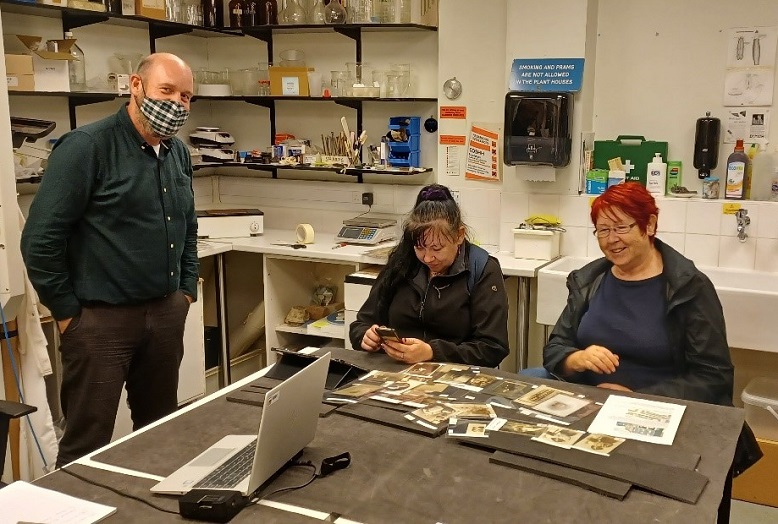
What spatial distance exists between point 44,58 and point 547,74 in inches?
95.4

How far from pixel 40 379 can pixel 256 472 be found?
1.92 m

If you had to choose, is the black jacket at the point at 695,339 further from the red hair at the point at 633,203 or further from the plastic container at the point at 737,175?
the plastic container at the point at 737,175

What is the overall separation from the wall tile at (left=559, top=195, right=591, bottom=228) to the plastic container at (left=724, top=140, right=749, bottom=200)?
67 centimetres

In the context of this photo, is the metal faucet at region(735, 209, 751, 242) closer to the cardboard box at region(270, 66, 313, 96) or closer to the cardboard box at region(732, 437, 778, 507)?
the cardboard box at region(732, 437, 778, 507)

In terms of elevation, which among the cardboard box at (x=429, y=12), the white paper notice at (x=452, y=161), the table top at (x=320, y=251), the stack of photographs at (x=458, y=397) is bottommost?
the stack of photographs at (x=458, y=397)

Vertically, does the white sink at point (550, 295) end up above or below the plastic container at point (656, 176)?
below

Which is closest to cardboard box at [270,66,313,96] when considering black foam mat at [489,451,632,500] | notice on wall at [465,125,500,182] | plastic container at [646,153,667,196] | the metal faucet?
notice on wall at [465,125,500,182]

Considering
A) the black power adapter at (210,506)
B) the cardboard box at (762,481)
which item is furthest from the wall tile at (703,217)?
the black power adapter at (210,506)

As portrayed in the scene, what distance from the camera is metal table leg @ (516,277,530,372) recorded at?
12.7 feet

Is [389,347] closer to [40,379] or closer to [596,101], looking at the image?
[40,379]

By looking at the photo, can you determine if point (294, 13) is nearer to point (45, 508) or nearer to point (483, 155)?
point (483, 155)

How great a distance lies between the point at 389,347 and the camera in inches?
102

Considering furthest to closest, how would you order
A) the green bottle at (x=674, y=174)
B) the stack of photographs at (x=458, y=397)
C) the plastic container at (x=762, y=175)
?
the green bottle at (x=674, y=174), the plastic container at (x=762, y=175), the stack of photographs at (x=458, y=397)

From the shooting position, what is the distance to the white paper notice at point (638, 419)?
199 cm
